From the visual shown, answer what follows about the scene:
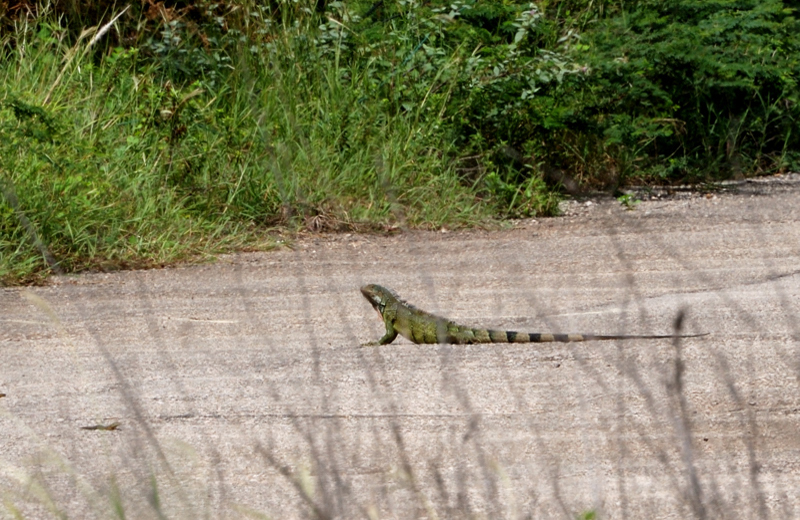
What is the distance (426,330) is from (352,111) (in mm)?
4419

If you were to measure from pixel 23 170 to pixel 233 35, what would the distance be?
2899 millimetres

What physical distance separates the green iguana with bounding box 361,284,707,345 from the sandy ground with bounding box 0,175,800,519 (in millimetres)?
86

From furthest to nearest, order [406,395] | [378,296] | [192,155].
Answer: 1. [192,155]
2. [378,296]
3. [406,395]

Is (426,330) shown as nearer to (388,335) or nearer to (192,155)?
(388,335)

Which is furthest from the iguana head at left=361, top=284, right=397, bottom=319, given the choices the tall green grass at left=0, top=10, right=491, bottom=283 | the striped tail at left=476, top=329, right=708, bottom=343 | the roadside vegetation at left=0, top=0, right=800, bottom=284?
the roadside vegetation at left=0, top=0, right=800, bottom=284

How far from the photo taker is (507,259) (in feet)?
26.4

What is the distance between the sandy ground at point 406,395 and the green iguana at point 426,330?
9cm

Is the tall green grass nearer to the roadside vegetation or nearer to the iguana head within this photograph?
the roadside vegetation

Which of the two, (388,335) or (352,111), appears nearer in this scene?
(388,335)

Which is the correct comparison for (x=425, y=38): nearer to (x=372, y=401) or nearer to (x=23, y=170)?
(x=23, y=170)

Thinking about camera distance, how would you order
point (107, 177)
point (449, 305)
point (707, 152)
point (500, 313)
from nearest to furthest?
point (500, 313) → point (449, 305) → point (107, 177) → point (707, 152)

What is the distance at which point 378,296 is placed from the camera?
614 cm

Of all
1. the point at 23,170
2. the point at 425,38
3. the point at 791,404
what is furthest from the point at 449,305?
the point at 425,38

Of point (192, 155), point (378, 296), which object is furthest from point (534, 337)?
point (192, 155)
